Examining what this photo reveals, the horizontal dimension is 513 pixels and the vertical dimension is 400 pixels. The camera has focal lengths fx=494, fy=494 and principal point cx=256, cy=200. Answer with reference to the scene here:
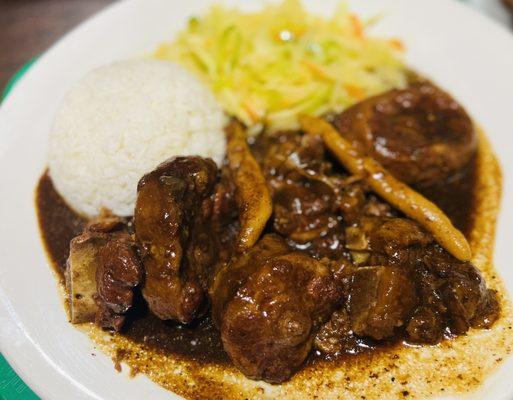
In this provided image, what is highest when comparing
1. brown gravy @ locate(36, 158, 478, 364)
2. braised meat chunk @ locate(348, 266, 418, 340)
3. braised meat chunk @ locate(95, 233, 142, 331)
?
braised meat chunk @ locate(95, 233, 142, 331)

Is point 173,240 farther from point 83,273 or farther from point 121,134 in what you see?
point 121,134

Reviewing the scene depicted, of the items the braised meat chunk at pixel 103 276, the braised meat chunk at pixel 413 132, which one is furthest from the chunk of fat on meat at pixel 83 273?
the braised meat chunk at pixel 413 132

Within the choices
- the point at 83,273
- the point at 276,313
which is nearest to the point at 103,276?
the point at 83,273

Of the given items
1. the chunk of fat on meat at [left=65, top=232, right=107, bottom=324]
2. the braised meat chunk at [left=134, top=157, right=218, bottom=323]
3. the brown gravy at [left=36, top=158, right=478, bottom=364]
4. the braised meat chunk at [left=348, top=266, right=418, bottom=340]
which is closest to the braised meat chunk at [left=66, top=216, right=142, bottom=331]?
the chunk of fat on meat at [left=65, top=232, right=107, bottom=324]

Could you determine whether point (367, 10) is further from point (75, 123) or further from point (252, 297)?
point (252, 297)

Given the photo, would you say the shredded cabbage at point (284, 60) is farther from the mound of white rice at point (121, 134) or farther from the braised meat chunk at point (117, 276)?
the braised meat chunk at point (117, 276)

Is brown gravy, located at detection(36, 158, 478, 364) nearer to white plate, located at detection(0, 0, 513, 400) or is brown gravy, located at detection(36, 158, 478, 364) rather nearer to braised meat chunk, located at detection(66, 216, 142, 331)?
white plate, located at detection(0, 0, 513, 400)
